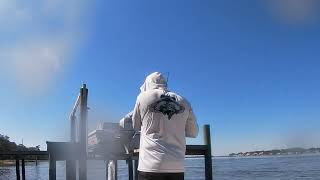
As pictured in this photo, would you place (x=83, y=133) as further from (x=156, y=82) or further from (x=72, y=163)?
(x=156, y=82)

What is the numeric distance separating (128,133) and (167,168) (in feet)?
13.6

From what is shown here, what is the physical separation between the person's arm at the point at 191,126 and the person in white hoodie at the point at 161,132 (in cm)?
10

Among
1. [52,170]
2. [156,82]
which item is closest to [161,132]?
[156,82]

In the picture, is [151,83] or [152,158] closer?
[152,158]

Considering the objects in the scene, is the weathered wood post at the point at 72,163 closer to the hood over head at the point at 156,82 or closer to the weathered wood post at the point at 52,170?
the weathered wood post at the point at 52,170

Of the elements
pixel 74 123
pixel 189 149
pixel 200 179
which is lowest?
pixel 200 179

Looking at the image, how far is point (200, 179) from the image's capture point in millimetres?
43656

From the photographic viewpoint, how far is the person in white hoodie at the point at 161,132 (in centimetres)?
412

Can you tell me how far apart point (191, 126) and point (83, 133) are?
4076mm

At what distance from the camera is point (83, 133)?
26.8 ft

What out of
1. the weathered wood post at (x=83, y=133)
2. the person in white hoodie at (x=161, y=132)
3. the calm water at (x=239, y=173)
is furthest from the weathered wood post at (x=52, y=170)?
the person in white hoodie at (x=161, y=132)

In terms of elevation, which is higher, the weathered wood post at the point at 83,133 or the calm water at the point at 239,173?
the weathered wood post at the point at 83,133

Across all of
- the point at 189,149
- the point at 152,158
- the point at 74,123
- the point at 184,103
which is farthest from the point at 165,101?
the point at 189,149

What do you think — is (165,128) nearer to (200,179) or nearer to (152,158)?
(152,158)
